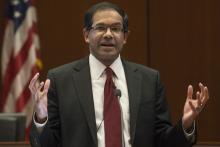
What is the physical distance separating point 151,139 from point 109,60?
16.1 inches

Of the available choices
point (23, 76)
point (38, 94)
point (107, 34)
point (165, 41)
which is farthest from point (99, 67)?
point (165, 41)

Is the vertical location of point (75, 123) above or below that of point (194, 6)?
below

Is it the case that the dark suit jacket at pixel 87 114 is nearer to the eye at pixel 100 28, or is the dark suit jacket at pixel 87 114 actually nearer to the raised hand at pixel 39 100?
the raised hand at pixel 39 100

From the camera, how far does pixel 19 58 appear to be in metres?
4.41

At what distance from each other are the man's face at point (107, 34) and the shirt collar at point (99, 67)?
3 cm

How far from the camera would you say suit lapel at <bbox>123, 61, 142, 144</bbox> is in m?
2.53

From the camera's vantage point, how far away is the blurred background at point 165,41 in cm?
472

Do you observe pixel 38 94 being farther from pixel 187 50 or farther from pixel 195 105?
pixel 187 50

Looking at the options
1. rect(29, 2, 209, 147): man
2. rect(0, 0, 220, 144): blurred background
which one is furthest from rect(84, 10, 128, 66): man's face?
rect(0, 0, 220, 144): blurred background

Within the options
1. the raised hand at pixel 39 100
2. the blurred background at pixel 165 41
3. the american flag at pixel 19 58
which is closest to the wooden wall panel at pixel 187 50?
the blurred background at pixel 165 41

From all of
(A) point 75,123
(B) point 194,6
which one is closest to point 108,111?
(A) point 75,123

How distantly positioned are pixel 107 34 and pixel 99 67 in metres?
0.16

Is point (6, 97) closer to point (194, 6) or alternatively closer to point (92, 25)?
point (194, 6)

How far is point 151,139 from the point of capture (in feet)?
8.45
